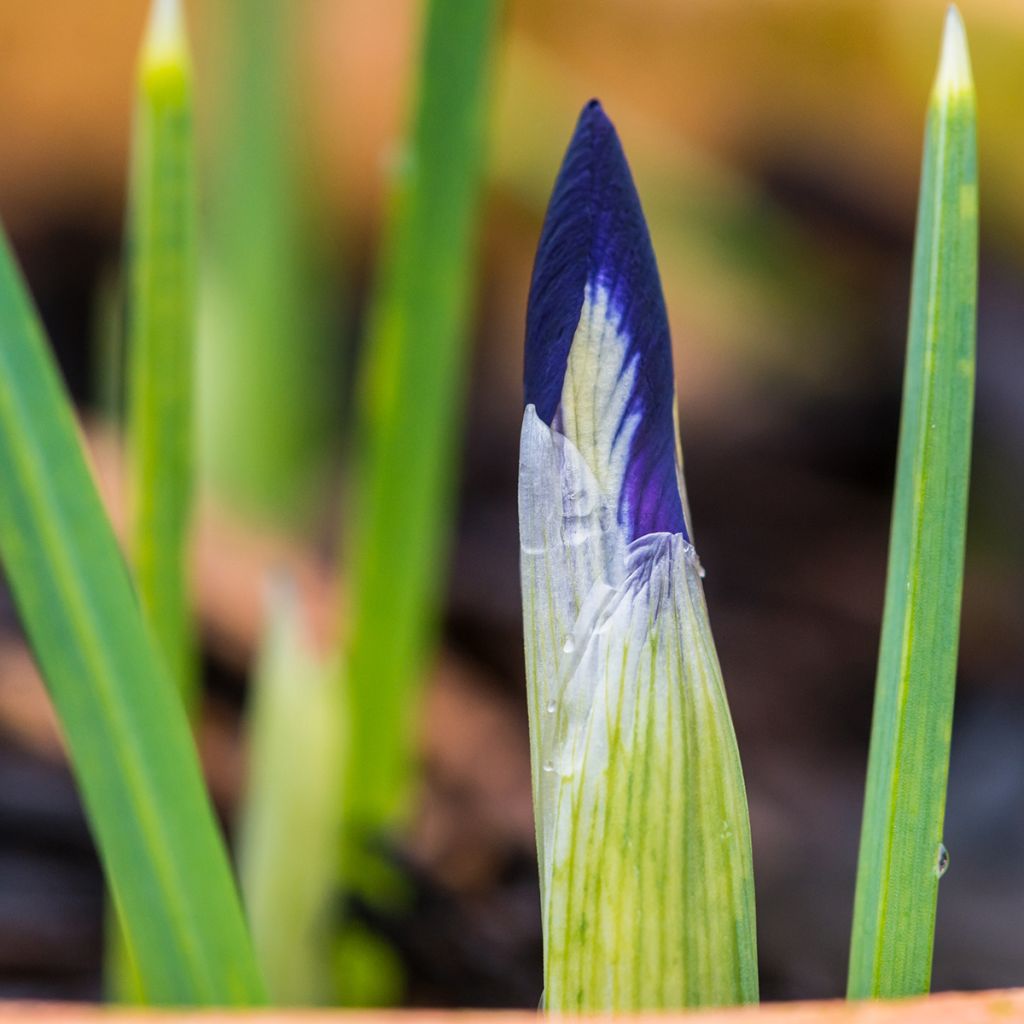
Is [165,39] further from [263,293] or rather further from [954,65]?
[263,293]

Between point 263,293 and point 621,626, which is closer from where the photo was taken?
point 621,626

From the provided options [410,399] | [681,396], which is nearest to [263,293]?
[410,399]

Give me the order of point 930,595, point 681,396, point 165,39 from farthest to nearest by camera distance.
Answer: point 681,396
point 165,39
point 930,595

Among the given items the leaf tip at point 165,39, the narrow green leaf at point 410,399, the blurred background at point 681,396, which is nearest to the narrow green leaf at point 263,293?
the blurred background at point 681,396

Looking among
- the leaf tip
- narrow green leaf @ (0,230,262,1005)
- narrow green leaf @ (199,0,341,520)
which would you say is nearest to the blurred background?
narrow green leaf @ (199,0,341,520)

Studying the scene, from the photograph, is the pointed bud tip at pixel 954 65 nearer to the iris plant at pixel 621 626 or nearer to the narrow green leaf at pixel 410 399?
the iris plant at pixel 621 626

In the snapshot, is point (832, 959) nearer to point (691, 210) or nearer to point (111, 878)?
point (111, 878)

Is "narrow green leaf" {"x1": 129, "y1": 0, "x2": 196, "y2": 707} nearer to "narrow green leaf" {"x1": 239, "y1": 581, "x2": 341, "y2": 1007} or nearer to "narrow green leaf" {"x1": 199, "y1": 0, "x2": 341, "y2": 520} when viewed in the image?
"narrow green leaf" {"x1": 239, "y1": 581, "x2": 341, "y2": 1007}
